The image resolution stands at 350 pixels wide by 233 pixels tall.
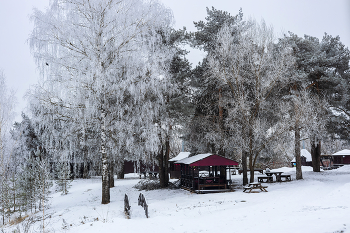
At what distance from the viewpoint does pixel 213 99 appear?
1927 centimetres

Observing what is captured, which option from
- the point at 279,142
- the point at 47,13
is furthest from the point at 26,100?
the point at 279,142

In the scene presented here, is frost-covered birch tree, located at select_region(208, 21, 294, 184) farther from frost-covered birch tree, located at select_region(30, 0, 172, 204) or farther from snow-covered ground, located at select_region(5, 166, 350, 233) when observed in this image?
frost-covered birch tree, located at select_region(30, 0, 172, 204)

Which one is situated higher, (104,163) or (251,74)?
(251,74)

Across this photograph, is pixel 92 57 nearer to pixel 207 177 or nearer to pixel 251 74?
pixel 207 177

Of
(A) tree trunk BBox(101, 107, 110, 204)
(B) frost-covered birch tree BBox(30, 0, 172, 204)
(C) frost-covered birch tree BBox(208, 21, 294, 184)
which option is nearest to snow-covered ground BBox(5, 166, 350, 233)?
(A) tree trunk BBox(101, 107, 110, 204)

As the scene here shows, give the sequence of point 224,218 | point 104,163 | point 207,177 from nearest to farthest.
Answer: point 224,218 → point 104,163 → point 207,177

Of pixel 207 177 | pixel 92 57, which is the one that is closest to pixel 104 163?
pixel 92 57

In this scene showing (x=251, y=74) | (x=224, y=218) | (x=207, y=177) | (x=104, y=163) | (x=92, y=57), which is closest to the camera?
(x=224, y=218)

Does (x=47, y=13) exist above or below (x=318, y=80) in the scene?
above

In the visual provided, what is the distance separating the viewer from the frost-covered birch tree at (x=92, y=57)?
437 inches

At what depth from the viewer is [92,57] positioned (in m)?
11.2

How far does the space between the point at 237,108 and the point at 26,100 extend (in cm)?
1145

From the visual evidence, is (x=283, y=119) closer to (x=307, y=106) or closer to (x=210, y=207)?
(x=307, y=106)

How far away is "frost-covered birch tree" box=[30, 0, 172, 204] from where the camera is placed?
11.1 m
